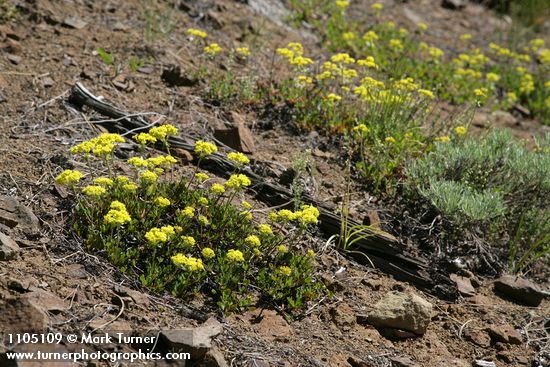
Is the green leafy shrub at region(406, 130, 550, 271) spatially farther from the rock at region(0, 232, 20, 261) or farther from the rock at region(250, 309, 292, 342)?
the rock at region(0, 232, 20, 261)

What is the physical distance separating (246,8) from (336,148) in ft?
10.7

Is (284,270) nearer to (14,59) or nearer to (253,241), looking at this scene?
(253,241)

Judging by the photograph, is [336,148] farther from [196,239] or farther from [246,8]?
[246,8]

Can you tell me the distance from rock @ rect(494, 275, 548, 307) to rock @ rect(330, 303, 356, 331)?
1.51m

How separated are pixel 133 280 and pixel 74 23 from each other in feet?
13.2

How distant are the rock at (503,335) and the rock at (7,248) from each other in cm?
358

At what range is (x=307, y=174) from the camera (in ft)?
21.0

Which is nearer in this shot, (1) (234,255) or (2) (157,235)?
(2) (157,235)

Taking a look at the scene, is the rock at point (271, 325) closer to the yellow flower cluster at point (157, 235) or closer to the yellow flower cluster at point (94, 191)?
the yellow flower cluster at point (157, 235)

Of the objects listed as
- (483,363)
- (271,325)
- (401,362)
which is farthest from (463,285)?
(271,325)

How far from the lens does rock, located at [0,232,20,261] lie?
439 centimetres

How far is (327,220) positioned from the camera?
19.2ft

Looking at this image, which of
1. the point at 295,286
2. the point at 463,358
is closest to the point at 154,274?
the point at 295,286

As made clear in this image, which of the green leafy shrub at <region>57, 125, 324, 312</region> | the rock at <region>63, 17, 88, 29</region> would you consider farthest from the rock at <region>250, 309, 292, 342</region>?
the rock at <region>63, 17, 88, 29</region>
